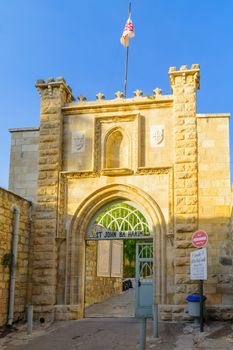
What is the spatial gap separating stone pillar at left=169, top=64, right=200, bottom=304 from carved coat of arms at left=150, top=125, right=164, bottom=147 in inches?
17.4

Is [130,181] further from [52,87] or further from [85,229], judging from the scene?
[52,87]

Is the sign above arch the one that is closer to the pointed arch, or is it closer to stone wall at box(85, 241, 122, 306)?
the pointed arch

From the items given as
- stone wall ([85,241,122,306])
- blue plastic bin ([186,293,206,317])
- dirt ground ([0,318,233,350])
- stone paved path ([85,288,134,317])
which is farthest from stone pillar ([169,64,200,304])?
stone wall ([85,241,122,306])

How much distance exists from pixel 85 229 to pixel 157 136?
333 cm

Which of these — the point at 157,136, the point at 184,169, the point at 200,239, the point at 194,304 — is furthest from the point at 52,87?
the point at 194,304

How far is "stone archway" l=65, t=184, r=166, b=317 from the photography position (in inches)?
521

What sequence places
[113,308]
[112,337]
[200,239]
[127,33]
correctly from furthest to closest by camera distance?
[113,308]
[127,33]
[112,337]
[200,239]

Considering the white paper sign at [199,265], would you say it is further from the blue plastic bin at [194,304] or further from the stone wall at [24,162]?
the stone wall at [24,162]

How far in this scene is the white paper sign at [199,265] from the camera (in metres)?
10.8

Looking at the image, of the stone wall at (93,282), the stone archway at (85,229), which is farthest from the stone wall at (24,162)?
the stone wall at (93,282)

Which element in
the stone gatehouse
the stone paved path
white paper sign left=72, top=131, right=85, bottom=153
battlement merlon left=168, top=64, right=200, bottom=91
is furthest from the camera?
the stone paved path

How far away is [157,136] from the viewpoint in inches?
556

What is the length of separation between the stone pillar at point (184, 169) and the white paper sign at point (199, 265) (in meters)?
1.51

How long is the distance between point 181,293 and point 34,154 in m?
5.81
